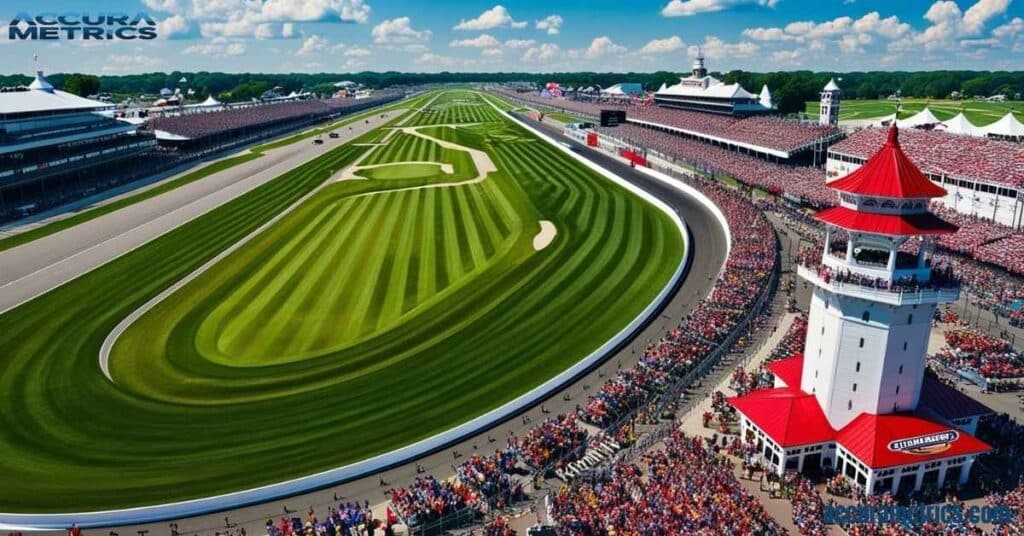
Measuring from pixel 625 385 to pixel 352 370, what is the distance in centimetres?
1441

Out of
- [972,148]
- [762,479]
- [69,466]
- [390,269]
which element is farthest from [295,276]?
[972,148]

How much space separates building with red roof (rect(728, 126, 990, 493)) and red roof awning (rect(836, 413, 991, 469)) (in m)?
0.04

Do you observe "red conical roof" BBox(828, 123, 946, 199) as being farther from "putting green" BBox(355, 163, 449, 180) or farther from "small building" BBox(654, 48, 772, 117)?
"small building" BBox(654, 48, 772, 117)

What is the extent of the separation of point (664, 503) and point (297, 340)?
25.4 meters

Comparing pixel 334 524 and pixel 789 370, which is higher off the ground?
pixel 789 370

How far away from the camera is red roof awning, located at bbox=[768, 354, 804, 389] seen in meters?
30.0

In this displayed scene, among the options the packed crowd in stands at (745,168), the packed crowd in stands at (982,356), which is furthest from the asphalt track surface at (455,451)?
the packed crowd in stands at (745,168)

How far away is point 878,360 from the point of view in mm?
25781

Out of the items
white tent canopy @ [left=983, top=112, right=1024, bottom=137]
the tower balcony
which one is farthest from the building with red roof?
white tent canopy @ [left=983, top=112, right=1024, bottom=137]

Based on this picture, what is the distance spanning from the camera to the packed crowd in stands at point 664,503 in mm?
21047

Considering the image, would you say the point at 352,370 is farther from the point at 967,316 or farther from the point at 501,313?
the point at 967,316

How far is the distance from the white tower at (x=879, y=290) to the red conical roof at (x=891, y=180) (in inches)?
1.4

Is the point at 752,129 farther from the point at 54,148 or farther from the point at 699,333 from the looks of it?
the point at 54,148

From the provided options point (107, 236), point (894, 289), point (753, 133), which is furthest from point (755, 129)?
point (107, 236)
